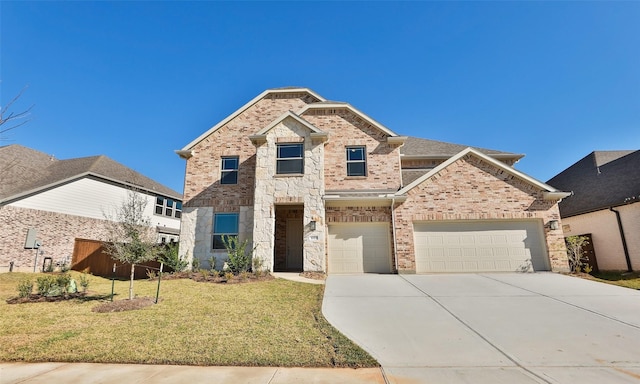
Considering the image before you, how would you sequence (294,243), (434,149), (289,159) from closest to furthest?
(289,159)
(294,243)
(434,149)

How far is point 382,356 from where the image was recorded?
474 cm

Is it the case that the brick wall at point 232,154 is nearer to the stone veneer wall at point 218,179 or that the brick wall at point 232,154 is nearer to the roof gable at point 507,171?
the stone veneer wall at point 218,179

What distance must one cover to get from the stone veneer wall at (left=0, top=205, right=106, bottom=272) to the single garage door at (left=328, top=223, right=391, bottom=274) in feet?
52.7

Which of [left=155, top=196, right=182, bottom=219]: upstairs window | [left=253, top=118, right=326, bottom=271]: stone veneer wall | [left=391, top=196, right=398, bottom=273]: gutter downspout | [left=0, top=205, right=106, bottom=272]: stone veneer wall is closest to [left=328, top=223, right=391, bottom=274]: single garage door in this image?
[left=391, top=196, right=398, bottom=273]: gutter downspout

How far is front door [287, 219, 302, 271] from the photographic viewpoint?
15414 millimetres

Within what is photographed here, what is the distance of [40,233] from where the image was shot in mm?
16297

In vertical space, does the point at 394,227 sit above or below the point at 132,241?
above

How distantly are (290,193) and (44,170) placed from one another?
1876 centimetres

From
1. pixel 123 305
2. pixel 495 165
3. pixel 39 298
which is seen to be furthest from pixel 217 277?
pixel 495 165

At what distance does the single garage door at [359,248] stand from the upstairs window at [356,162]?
112 inches

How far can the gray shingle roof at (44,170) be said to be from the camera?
665 inches

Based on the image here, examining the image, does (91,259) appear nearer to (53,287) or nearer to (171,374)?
(53,287)

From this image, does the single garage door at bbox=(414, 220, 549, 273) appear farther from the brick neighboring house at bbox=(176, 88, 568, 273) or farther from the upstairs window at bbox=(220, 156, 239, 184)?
the upstairs window at bbox=(220, 156, 239, 184)

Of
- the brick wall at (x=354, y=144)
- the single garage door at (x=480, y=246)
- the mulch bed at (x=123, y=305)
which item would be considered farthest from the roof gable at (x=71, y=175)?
the single garage door at (x=480, y=246)
